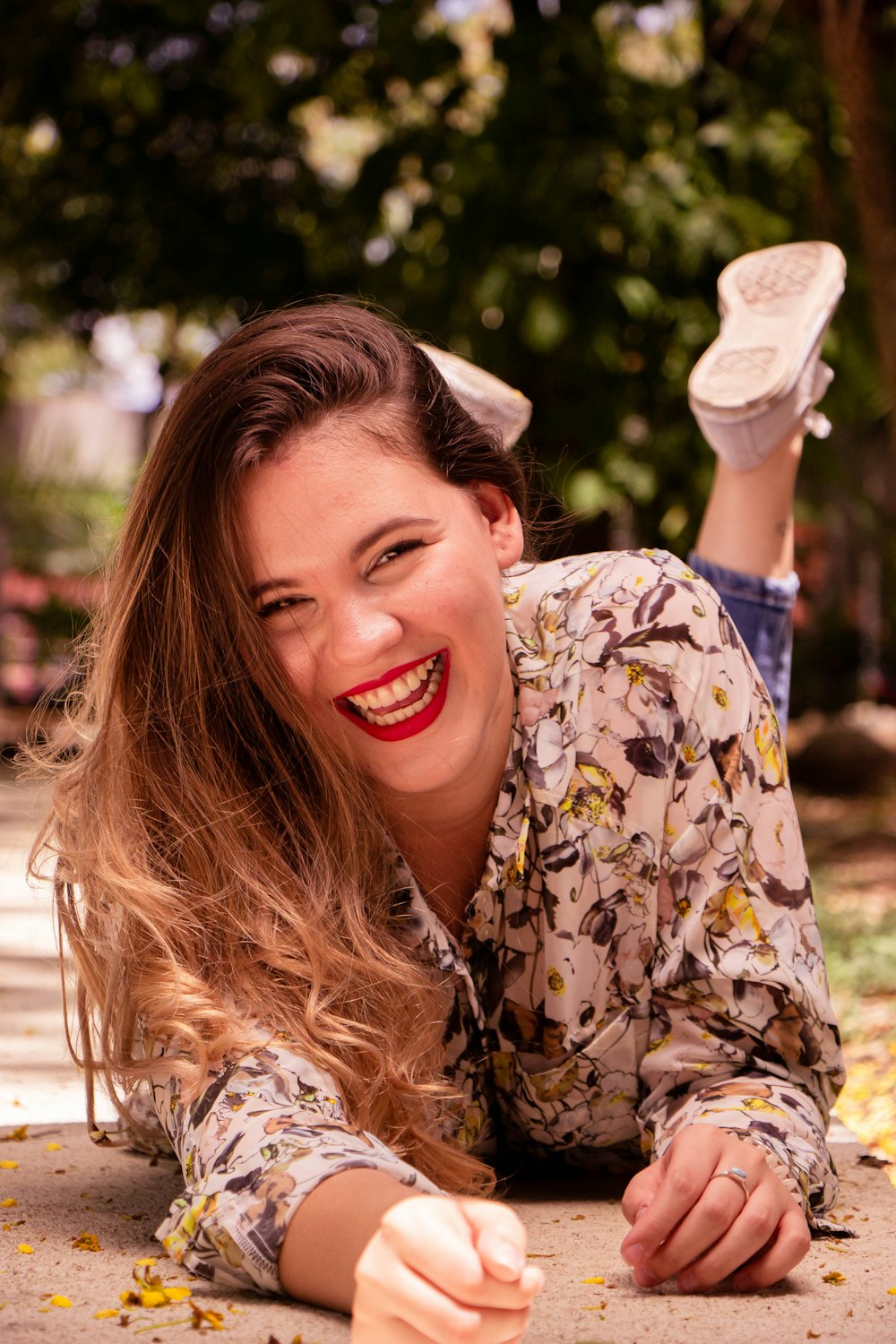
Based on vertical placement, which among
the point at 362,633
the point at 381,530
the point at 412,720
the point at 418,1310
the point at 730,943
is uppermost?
the point at 381,530

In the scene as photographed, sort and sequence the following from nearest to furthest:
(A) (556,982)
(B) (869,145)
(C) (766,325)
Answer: (A) (556,982) < (C) (766,325) < (B) (869,145)

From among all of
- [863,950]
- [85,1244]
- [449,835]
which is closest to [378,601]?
[449,835]

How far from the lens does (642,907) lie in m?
2.04

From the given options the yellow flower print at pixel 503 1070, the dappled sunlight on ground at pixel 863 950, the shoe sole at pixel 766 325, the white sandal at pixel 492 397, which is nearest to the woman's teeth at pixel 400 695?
the yellow flower print at pixel 503 1070

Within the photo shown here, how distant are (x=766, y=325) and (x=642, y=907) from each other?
1.82m

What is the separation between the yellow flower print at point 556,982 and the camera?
2.04m

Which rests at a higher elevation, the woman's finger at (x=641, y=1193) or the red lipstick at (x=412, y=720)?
the red lipstick at (x=412, y=720)

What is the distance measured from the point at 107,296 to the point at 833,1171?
266 inches

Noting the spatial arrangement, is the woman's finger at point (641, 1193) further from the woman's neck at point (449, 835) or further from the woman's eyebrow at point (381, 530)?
the woman's eyebrow at point (381, 530)

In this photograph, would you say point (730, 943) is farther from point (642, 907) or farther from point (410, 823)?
point (410, 823)

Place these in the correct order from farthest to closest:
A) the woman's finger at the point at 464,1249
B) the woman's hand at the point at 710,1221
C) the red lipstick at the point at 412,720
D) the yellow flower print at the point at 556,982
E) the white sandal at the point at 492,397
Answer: the white sandal at the point at 492,397 < the yellow flower print at the point at 556,982 < the red lipstick at the point at 412,720 < the woman's hand at the point at 710,1221 < the woman's finger at the point at 464,1249

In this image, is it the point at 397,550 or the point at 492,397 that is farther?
the point at 492,397

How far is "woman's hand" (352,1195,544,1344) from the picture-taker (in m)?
1.23

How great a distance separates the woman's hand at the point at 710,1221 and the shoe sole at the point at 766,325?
6.18ft
